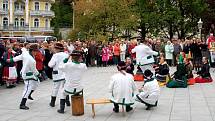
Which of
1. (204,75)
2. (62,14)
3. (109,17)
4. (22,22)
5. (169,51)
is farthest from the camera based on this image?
(22,22)

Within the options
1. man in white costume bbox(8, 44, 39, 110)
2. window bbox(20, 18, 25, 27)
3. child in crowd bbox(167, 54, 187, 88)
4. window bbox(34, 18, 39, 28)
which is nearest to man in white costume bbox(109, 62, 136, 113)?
man in white costume bbox(8, 44, 39, 110)

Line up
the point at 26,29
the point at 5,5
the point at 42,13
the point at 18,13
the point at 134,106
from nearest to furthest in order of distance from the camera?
the point at 134,106 → the point at 18,13 → the point at 26,29 → the point at 5,5 → the point at 42,13

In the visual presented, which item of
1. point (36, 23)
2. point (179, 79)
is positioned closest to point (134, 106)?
point (179, 79)

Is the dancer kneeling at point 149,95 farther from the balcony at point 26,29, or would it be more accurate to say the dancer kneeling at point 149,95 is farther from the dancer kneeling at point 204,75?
the balcony at point 26,29

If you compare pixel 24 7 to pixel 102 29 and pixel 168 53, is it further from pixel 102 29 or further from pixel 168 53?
pixel 168 53

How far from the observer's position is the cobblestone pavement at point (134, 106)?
1084 cm

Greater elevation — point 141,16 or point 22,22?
point 22,22

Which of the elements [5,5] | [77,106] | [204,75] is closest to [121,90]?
[77,106]

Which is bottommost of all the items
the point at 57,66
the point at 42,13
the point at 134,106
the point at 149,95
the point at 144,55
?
the point at 134,106

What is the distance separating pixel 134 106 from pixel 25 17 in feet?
236

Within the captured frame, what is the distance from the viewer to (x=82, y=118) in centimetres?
1084

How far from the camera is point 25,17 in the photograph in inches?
→ 3219

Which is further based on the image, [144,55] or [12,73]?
[12,73]

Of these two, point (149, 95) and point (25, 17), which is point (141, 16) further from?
point (25, 17)
